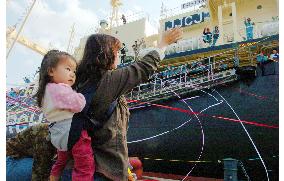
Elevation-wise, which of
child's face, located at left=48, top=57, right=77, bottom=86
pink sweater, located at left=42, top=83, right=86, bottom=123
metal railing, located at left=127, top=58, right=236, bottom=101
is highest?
metal railing, located at left=127, top=58, right=236, bottom=101

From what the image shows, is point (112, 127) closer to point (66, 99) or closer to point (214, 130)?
point (66, 99)

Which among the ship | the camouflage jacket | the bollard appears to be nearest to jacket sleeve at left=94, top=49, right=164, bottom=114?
the camouflage jacket

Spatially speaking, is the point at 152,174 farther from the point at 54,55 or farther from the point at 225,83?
the point at 54,55

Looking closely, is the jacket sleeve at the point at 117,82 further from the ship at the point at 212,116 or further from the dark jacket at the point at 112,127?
the ship at the point at 212,116

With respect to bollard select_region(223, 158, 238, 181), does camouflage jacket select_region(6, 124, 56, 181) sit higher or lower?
higher

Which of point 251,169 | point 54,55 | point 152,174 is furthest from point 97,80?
point 152,174

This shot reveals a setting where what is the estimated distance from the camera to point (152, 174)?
23.3 ft

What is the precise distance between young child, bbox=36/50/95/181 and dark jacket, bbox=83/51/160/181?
57 mm

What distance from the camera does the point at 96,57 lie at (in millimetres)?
1619

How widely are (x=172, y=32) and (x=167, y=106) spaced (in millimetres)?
5696

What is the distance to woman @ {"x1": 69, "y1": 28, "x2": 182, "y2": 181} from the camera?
1462mm

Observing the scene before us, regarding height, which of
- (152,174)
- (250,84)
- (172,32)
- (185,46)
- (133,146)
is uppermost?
(185,46)

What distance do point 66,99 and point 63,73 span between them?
0.73 ft

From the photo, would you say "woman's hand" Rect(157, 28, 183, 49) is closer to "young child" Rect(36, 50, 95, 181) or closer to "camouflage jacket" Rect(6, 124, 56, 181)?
"young child" Rect(36, 50, 95, 181)
